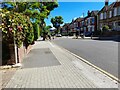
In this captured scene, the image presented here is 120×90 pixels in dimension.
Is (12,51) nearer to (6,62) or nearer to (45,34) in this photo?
(6,62)

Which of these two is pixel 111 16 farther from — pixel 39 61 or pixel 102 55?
pixel 39 61

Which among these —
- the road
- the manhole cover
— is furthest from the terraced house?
the manhole cover

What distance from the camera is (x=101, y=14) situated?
52.5 meters

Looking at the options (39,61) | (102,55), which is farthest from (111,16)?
(39,61)

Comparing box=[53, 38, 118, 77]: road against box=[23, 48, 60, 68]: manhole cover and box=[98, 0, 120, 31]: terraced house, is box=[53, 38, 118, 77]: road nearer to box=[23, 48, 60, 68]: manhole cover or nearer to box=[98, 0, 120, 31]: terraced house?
box=[23, 48, 60, 68]: manhole cover

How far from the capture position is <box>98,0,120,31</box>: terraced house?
142 feet

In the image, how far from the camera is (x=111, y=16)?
46312 millimetres

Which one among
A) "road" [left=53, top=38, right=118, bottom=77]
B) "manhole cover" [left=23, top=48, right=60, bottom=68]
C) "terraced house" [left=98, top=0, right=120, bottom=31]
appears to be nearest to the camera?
"road" [left=53, top=38, right=118, bottom=77]

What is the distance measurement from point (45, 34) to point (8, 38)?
1452 inches

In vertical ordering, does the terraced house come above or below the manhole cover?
above

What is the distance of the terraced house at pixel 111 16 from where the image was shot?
142 feet

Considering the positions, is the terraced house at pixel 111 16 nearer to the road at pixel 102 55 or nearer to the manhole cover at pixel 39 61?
the road at pixel 102 55

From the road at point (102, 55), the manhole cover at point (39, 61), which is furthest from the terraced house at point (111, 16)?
→ the manhole cover at point (39, 61)

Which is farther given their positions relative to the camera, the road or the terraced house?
the terraced house
